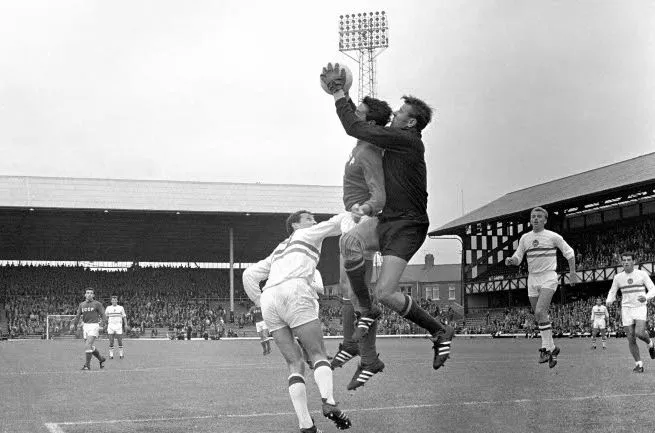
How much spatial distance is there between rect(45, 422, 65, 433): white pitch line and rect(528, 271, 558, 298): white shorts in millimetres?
7720

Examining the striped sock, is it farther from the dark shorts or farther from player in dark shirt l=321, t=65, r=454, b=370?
the dark shorts

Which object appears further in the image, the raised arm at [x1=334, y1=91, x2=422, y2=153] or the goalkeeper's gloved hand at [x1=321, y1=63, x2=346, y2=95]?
the goalkeeper's gloved hand at [x1=321, y1=63, x2=346, y2=95]

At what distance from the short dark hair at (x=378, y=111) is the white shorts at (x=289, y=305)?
1.74 metres

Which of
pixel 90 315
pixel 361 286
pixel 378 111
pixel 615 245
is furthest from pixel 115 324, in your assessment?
pixel 615 245

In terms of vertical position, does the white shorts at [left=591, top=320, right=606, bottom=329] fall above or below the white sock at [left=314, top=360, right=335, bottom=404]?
below

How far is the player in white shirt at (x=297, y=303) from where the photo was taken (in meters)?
7.46

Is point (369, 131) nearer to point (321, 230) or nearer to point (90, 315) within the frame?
point (321, 230)

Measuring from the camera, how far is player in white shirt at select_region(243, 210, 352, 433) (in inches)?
294

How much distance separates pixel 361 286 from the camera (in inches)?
324

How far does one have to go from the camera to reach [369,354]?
8.47 metres

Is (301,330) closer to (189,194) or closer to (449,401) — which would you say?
(449,401)

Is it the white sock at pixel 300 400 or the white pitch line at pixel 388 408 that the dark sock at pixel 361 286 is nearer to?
the white sock at pixel 300 400

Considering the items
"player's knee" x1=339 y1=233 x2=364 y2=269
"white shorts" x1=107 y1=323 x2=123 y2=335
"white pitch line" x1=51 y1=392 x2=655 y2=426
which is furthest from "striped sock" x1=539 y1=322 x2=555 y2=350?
"white shorts" x1=107 y1=323 x2=123 y2=335

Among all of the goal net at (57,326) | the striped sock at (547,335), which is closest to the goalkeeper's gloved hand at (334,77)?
the striped sock at (547,335)
